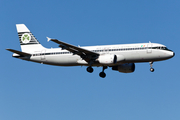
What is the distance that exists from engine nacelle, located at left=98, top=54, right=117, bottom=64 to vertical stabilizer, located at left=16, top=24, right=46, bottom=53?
1068 cm

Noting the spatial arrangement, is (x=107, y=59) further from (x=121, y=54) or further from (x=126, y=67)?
(x=126, y=67)

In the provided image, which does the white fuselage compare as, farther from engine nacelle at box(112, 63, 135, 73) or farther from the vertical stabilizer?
engine nacelle at box(112, 63, 135, 73)

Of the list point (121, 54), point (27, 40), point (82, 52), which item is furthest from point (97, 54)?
point (27, 40)

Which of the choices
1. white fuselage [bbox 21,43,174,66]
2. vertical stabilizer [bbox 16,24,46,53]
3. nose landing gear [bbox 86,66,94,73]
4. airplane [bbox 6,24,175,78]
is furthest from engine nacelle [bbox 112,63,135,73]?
vertical stabilizer [bbox 16,24,46,53]

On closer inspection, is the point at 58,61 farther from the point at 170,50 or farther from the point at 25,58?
the point at 170,50

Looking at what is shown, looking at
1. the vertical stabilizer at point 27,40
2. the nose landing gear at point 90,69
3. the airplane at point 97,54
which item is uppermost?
the vertical stabilizer at point 27,40

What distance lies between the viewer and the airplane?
45625 mm

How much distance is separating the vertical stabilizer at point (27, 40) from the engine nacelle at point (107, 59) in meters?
10.7

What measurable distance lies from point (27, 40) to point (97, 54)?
1353cm

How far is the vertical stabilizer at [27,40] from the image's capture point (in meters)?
52.7

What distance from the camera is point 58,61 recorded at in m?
49.4

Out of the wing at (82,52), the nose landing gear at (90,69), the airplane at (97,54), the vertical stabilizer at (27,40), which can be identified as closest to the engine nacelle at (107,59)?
the airplane at (97,54)

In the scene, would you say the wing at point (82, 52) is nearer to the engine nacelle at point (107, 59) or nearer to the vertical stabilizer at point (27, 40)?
the engine nacelle at point (107, 59)

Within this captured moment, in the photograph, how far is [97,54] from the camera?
155ft
